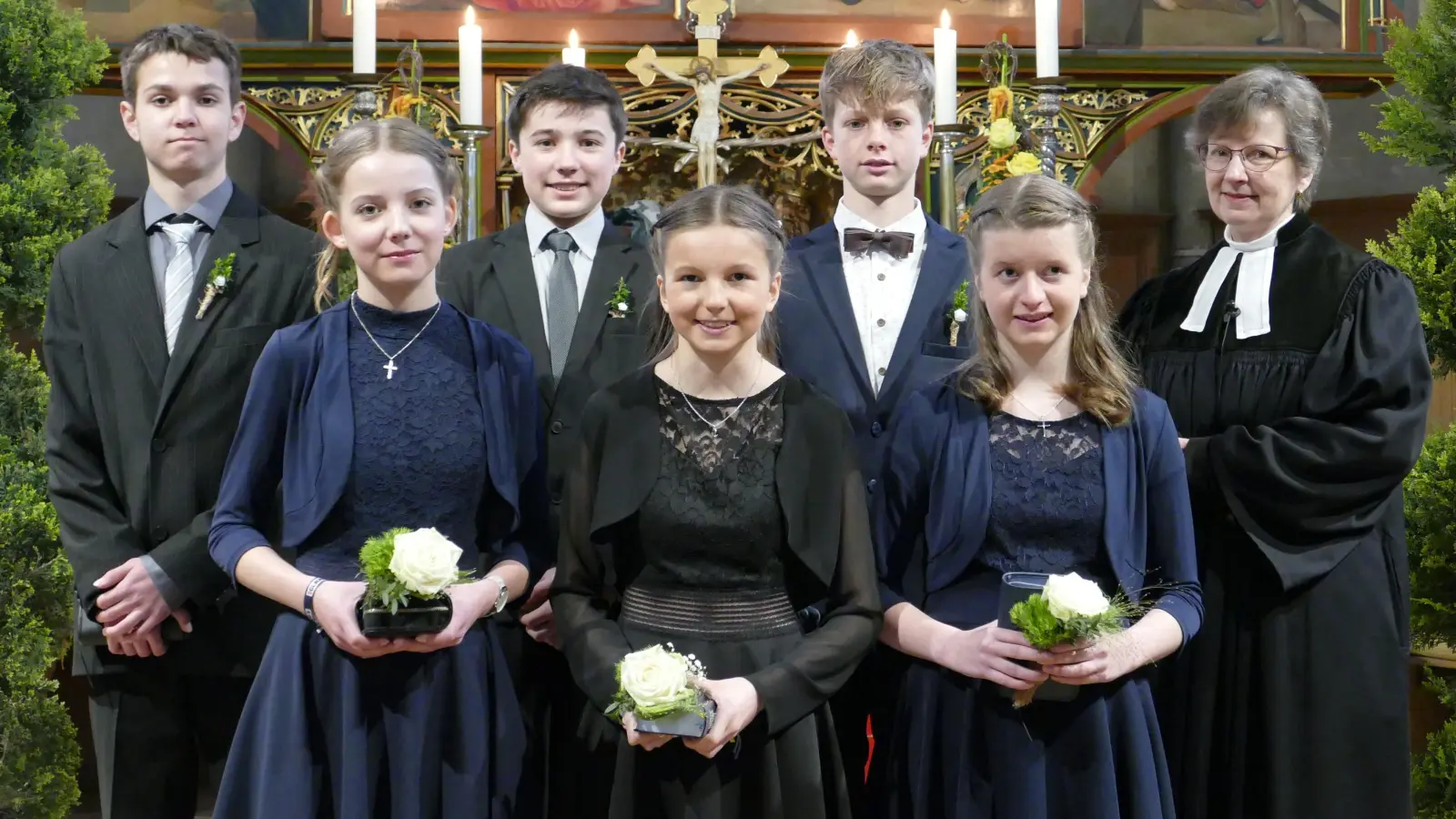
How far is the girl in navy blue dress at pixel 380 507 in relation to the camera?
2480mm

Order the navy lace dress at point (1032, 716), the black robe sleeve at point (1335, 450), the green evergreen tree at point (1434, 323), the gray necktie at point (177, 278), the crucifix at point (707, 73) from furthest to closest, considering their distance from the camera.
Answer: the crucifix at point (707, 73), the green evergreen tree at point (1434, 323), the gray necktie at point (177, 278), the black robe sleeve at point (1335, 450), the navy lace dress at point (1032, 716)

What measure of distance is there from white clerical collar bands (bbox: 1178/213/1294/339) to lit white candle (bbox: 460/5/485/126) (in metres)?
A: 1.87

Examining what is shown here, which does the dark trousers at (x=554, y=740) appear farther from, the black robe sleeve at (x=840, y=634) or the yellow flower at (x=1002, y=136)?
the yellow flower at (x=1002, y=136)

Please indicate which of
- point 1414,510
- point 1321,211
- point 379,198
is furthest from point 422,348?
point 1321,211

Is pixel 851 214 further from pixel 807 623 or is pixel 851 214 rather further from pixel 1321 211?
pixel 1321 211

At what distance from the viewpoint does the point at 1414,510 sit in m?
3.82

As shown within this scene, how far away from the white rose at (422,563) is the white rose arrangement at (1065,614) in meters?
0.88

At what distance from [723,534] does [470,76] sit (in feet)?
6.14

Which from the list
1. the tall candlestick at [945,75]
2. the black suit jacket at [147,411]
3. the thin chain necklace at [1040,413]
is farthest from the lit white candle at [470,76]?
the thin chain necklace at [1040,413]

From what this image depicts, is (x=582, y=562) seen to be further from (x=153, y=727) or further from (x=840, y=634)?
(x=153, y=727)

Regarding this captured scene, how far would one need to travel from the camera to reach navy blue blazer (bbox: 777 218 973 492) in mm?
2955

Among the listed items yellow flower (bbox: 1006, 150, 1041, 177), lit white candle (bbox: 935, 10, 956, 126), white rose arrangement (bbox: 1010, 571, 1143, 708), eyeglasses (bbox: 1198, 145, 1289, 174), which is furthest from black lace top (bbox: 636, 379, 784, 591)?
yellow flower (bbox: 1006, 150, 1041, 177)

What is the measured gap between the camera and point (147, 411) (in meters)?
2.99

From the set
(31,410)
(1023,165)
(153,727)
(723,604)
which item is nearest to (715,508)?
(723,604)
